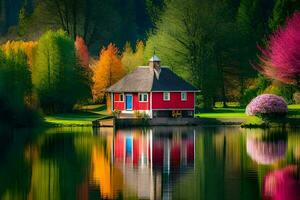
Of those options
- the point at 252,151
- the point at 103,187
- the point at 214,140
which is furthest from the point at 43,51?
the point at 103,187

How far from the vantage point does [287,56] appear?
232ft

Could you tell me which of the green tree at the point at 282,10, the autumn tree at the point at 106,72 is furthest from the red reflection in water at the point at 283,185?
the autumn tree at the point at 106,72

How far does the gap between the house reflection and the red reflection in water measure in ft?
9.87

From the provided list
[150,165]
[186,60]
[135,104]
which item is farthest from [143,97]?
[150,165]

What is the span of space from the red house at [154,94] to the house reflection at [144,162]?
34.6 ft

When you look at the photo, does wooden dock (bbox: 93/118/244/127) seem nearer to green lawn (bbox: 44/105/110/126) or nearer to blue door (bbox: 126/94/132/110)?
green lawn (bbox: 44/105/110/126)

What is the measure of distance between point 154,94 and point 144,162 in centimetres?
2880

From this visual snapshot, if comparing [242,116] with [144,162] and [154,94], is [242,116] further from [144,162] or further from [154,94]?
[144,162]

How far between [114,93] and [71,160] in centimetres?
3114

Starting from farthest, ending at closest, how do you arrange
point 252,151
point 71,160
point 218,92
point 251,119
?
1. point 218,92
2. point 251,119
3. point 252,151
4. point 71,160

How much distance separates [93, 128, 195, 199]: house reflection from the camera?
29.9 meters

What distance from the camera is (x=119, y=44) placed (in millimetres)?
118000

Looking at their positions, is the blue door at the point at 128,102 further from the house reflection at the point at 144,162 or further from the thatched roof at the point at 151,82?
the house reflection at the point at 144,162

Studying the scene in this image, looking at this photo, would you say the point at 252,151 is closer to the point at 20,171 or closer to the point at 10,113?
the point at 20,171
